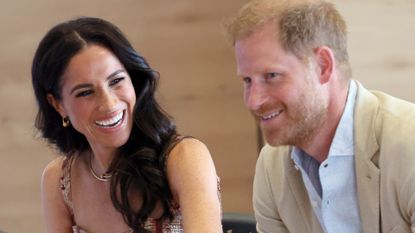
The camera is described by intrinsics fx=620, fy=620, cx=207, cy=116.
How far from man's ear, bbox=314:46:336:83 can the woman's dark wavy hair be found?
54 cm

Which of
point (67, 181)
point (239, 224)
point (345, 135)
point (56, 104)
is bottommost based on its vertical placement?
point (239, 224)

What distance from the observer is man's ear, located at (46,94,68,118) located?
1.83m

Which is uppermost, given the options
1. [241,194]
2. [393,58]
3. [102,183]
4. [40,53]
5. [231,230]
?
[40,53]

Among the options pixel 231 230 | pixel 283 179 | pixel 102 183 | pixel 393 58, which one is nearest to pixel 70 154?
pixel 102 183

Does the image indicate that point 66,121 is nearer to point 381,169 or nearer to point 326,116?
point 326,116

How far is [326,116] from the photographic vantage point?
59.6 inches

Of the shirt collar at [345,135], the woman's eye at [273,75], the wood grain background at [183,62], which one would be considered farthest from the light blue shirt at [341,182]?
the wood grain background at [183,62]

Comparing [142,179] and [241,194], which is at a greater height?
[142,179]

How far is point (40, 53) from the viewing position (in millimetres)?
1722

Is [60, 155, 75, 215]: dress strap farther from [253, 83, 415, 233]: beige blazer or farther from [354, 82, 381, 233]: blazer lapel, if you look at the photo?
[354, 82, 381, 233]: blazer lapel

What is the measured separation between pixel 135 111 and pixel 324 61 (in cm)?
59

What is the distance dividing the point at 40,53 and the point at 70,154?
42 centimetres

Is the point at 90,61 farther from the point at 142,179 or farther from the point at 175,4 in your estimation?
the point at 175,4

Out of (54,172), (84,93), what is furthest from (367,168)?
(54,172)
